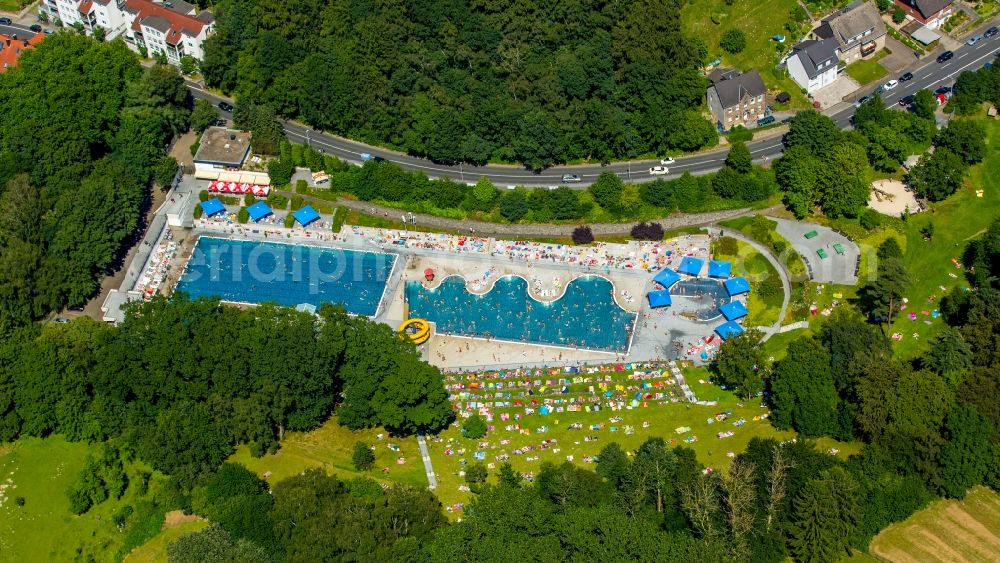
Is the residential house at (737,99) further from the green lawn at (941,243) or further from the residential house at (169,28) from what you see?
the residential house at (169,28)

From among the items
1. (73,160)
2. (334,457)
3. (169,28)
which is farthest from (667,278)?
(169,28)

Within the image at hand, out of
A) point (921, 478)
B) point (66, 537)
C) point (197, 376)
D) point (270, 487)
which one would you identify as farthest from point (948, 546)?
point (66, 537)

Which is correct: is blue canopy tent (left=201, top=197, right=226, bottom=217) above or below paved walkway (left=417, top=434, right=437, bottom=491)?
above

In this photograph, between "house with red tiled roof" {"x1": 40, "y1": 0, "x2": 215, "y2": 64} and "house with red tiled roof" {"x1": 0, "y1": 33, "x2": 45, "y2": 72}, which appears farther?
"house with red tiled roof" {"x1": 40, "y1": 0, "x2": 215, "y2": 64}

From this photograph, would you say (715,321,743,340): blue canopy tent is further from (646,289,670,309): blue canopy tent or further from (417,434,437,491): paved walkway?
(417,434,437,491): paved walkway

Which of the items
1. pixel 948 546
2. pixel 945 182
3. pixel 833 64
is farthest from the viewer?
pixel 833 64

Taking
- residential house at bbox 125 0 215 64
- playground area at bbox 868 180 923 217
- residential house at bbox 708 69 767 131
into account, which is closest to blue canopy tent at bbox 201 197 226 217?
residential house at bbox 125 0 215 64

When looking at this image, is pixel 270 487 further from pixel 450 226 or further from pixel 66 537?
pixel 450 226
